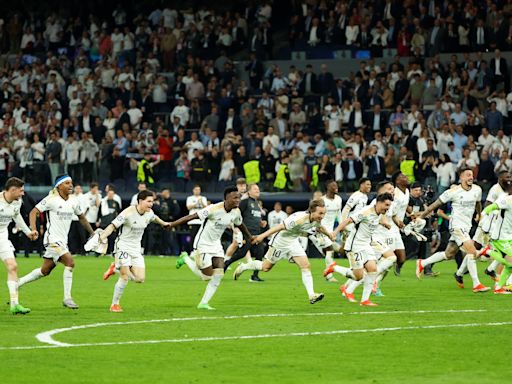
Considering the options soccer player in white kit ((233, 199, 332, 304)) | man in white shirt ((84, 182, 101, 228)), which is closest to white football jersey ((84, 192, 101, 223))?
man in white shirt ((84, 182, 101, 228))

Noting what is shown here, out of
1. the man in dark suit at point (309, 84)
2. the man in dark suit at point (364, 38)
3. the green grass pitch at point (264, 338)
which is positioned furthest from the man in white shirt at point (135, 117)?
the green grass pitch at point (264, 338)

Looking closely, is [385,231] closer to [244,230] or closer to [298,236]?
[298,236]

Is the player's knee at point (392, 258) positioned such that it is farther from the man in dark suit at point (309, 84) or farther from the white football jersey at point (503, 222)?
the man in dark suit at point (309, 84)

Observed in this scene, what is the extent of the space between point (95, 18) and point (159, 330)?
34826 millimetres

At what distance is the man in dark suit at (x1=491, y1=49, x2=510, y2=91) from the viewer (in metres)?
38.2

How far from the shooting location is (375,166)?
117 feet

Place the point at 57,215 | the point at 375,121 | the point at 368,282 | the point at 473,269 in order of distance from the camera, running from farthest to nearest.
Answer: the point at 375,121 < the point at 473,269 < the point at 368,282 < the point at 57,215

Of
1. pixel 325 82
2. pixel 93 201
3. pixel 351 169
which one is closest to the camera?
pixel 351 169

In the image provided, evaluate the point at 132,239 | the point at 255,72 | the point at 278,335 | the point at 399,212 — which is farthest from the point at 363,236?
the point at 255,72

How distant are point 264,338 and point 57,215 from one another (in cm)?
570

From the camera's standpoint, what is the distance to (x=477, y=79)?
125ft

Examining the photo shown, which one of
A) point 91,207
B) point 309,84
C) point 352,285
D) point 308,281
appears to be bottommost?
point 91,207

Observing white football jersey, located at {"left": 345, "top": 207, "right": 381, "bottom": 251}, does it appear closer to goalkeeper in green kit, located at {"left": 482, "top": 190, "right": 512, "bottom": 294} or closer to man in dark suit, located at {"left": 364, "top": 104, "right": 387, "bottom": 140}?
goalkeeper in green kit, located at {"left": 482, "top": 190, "right": 512, "bottom": 294}

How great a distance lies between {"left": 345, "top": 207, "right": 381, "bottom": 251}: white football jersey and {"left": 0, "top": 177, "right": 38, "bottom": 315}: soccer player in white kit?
5.33m
